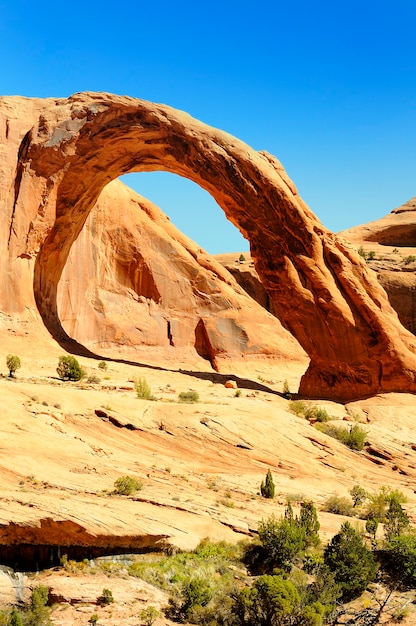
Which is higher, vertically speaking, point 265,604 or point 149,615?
point 265,604

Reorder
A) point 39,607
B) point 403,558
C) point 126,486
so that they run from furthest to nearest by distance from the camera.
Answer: point 126,486 < point 403,558 < point 39,607

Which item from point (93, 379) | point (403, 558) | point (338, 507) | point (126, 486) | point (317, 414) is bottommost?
point (403, 558)

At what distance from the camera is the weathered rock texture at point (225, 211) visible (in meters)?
25.2

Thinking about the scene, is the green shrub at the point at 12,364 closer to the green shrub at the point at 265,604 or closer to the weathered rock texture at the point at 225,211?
the weathered rock texture at the point at 225,211

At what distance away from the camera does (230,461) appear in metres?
15.8

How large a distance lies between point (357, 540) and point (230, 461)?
4306 mm

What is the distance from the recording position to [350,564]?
11.7 meters

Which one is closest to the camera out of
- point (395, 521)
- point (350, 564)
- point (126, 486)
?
point (350, 564)

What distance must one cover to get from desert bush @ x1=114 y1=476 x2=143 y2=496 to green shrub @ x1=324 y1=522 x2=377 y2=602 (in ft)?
12.1

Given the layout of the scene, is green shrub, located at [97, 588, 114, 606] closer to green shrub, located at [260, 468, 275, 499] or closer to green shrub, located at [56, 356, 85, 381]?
green shrub, located at [260, 468, 275, 499]

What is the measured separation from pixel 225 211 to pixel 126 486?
16393 millimetres

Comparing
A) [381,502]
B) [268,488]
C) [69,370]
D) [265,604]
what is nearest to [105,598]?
[265,604]

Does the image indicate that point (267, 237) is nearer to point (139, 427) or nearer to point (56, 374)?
point (56, 374)

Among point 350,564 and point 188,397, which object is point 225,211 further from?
point 350,564
